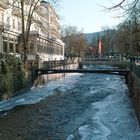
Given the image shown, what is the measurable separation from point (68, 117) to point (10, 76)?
426 inches

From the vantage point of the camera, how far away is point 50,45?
259 feet

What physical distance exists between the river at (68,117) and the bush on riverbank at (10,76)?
37.1 inches

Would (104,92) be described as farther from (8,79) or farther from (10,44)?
(10,44)

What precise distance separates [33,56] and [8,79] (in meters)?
12.6

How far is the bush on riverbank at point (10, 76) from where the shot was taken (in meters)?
34.0

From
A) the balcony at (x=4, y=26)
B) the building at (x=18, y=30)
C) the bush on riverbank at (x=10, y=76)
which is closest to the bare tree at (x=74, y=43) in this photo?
the building at (x=18, y=30)

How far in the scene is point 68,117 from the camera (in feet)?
86.6

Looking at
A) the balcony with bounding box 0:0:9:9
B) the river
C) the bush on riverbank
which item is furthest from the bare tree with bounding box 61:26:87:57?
the river

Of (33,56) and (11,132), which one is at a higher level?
(33,56)

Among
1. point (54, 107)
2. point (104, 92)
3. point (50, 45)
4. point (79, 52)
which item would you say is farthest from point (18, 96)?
point (79, 52)

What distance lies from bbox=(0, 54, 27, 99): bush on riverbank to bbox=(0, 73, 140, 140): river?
37.1 inches

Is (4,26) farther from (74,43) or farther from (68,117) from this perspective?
(74,43)

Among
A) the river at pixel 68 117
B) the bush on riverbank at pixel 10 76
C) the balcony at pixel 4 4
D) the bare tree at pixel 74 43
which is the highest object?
the balcony at pixel 4 4

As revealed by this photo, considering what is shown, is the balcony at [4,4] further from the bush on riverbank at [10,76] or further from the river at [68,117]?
the river at [68,117]
